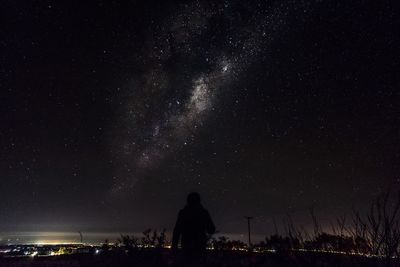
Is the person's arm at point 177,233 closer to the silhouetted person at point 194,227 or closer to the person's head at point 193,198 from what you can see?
Answer: the silhouetted person at point 194,227

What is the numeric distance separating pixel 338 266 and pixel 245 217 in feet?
144

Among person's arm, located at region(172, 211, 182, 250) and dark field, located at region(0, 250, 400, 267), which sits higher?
person's arm, located at region(172, 211, 182, 250)

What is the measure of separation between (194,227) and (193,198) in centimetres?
59

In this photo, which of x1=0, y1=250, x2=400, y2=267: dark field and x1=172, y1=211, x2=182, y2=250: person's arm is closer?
x1=0, y1=250, x2=400, y2=267: dark field

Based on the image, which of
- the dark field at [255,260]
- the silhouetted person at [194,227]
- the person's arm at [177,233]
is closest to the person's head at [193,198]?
the silhouetted person at [194,227]

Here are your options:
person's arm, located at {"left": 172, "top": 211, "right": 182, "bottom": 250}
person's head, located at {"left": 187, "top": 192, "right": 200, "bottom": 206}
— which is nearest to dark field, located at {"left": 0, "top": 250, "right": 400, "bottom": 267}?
person's arm, located at {"left": 172, "top": 211, "right": 182, "bottom": 250}

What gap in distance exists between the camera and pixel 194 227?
7.23 meters

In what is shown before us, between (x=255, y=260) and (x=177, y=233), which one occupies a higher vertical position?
(x=177, y=233)

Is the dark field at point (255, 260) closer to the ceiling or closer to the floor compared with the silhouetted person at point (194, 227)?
closer to the floor

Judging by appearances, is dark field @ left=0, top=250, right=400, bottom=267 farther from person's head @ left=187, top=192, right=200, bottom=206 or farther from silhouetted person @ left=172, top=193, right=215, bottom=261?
person's head @ left=187, top=192, right=200, bottom=206

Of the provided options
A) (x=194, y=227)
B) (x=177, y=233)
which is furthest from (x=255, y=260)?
(x=177, y=233)

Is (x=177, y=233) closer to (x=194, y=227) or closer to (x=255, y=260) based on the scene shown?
(x=194, y=227)

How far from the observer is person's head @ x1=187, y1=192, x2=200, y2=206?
715 cm

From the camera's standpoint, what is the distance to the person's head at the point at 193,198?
7.15 m
